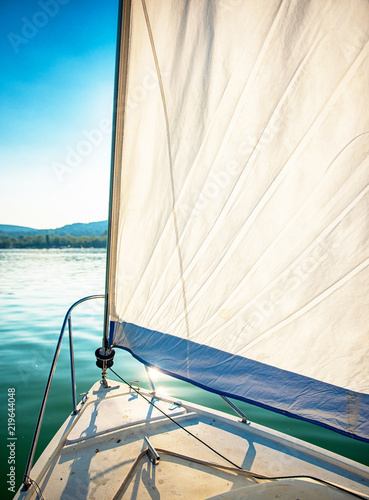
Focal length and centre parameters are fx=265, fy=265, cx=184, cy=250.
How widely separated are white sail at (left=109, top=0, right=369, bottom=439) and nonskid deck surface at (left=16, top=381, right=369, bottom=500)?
0.63 meters

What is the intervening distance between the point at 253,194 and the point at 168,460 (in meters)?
2.10

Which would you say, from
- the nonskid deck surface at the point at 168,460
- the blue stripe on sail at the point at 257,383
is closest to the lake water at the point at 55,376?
the nonskid deck surface at the point at 168,460

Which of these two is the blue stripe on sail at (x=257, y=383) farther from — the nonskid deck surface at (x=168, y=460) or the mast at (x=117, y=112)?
the mast at (x=117, y=112)

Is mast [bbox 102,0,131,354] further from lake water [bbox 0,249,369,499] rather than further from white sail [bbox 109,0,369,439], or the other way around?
lake water [bbox 0,249,369,499]

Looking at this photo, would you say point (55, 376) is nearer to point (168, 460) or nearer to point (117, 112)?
point (168, 460)

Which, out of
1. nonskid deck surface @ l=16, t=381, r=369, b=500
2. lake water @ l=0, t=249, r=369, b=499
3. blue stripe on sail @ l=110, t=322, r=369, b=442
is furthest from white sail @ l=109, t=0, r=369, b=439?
lake water @ l=0, t=249, r=369, b=499

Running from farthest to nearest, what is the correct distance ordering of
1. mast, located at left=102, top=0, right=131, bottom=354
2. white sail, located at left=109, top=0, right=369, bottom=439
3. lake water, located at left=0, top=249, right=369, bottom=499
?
lake water, located at left=0, top=249, right=369, bottom=499
mast, located at left=102, top=0, right=131, bottom=354
white sail, located at left=109, top=0, right=369, bottom=439

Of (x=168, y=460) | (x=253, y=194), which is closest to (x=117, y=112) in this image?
(x=253, y=194)

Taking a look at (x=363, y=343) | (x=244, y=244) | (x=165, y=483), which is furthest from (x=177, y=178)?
(x=165, y=483)

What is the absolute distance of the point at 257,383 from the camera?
65.4 inches

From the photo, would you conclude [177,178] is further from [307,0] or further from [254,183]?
[307,0]

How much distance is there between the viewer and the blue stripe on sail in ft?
4.74

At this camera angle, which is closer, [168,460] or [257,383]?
[257,383]

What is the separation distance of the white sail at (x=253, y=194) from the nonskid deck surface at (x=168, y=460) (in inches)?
24.7
